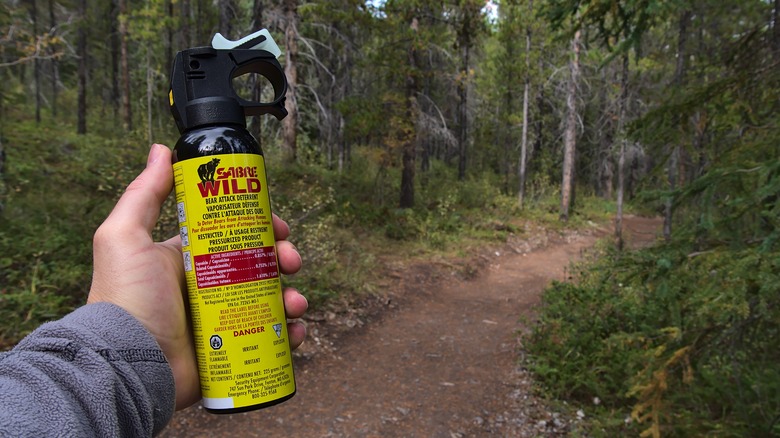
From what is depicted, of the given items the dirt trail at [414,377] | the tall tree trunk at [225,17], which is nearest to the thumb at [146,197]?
the dirt trail at [414,377]

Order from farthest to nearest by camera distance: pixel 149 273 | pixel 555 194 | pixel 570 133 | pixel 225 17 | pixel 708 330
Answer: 1. pixel 555 194
2. pixel 570 133
3. pixel 225 17
4. pixel 708 330
5. pixel 149 273

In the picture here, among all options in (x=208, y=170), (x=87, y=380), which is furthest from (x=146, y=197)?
(x=87, y=380)

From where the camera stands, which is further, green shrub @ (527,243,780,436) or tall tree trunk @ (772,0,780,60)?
tall tree trunk @ (772,0,780,60)

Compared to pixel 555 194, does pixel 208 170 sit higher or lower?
higher

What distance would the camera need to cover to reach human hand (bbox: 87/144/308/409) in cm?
151

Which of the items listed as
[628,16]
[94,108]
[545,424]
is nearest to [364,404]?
[545,424]

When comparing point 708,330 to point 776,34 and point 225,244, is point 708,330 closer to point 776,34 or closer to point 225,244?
point 776,34

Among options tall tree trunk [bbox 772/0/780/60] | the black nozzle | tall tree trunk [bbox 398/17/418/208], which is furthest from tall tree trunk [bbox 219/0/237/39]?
tall tree trunk [bbox 772/0/780/60]

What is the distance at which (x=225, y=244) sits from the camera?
1.46 metres

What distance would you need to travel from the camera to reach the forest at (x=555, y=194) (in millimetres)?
3287

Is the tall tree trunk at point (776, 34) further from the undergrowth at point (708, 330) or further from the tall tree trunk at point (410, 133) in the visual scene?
the tall tree trunk at point (410, 133)

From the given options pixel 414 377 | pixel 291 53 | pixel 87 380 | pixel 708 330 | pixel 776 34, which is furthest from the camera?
pixel 291 53

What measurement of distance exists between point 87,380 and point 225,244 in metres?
0.53

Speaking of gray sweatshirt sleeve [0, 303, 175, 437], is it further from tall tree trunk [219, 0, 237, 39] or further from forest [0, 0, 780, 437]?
tall tree trunk [219, 0, 237, 39]
